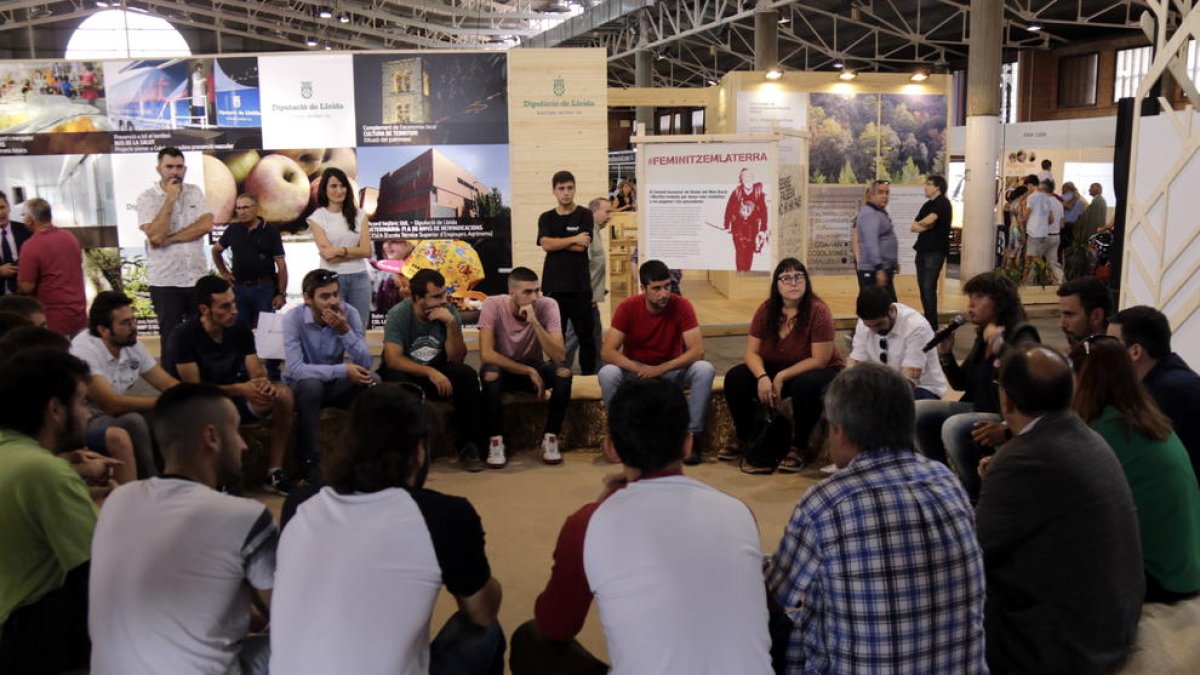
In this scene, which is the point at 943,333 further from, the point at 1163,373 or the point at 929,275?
the point at 929,275

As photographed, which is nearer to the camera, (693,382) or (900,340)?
(900,340)

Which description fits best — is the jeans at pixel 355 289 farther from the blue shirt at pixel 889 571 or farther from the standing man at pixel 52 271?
the blue shirt at pixel 889 571

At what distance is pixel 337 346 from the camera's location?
4793mm

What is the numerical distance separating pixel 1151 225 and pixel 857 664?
4.89 metres

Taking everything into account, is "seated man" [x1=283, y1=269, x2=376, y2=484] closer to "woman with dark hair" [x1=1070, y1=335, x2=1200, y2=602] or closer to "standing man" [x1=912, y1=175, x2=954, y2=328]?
"woman with dark hair" [x1=1070, y1=335, x2=1200, y2=602]

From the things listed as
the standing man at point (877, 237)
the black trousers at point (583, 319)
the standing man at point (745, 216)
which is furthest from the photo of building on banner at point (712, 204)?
the standing man at point (877, 237)

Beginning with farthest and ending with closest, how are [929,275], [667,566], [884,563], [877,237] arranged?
1. [929,275]
2. [877,237]
3. [884,563]
4. [667,566]

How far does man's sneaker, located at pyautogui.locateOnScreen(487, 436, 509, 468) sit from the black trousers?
126cm

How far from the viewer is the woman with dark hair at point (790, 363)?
15.7 feet

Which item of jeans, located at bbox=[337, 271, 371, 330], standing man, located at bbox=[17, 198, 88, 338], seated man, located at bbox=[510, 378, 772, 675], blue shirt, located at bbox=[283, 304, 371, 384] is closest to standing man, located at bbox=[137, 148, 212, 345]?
standing man, located at bbox=[17, 198, 88, 338]

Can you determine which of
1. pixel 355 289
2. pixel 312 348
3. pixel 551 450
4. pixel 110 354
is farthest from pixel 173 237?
pixel 551 450

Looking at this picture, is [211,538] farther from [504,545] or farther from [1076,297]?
[1076,297]

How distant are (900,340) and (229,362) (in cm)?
299

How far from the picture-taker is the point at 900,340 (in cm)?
461
